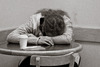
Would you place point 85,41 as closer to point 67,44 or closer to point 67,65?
point 67,44

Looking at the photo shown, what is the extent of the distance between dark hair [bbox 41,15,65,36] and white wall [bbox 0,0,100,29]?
835mm

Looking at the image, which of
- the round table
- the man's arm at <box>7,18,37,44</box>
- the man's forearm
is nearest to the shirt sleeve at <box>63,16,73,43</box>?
the man's forearm

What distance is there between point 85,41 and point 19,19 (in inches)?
43.5

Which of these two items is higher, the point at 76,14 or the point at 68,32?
the point at 76,14

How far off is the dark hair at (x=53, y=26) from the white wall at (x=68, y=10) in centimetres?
83

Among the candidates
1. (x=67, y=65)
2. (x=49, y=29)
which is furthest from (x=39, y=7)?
(x=67, y=65)

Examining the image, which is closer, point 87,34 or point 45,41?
point 45,41

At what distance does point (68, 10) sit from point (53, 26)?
1.17 m

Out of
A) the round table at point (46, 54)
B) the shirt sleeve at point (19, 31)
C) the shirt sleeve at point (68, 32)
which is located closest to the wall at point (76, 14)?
the shirt sleeve at point (19, 31)

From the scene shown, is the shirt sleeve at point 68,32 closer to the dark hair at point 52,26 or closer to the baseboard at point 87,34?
the dark hair at point 52,26

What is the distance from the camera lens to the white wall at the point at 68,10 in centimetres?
329

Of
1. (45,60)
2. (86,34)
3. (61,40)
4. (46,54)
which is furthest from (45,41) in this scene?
(86,34)

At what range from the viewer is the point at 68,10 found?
357cm

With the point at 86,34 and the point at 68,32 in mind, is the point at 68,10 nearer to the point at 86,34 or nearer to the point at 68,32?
the point at 86,34
